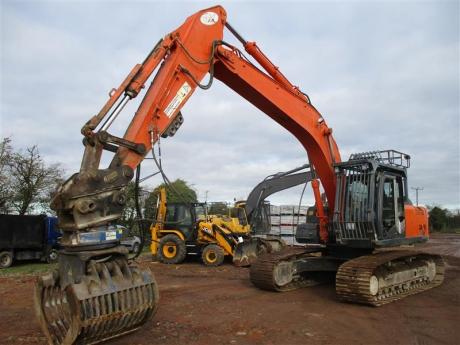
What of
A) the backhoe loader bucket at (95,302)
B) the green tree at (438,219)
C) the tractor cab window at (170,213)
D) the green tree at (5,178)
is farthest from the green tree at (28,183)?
the green tree at (438,219)

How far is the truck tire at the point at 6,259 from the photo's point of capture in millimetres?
15234

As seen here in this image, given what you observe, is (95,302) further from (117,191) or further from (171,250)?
(171,250)

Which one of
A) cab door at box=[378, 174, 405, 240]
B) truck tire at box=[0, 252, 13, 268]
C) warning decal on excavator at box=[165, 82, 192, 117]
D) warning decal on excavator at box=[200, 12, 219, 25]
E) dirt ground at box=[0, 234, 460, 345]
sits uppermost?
warning decal on excavator at box=[200, 12, 219, 25]

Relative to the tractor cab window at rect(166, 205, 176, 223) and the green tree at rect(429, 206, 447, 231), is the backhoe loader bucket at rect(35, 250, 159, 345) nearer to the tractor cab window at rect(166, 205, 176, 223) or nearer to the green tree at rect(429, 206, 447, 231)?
the tractor cab window at rect(166, 205, 176, 223)

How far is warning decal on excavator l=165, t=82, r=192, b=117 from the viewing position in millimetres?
6275

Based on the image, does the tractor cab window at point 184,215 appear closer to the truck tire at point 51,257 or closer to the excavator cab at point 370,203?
the truck tire at point 51,257

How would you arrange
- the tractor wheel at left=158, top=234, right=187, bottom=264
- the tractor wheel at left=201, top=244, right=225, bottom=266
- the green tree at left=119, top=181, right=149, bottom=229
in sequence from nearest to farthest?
the green tree at left=119, top=181, right=149, bottom=229, the tractor wheel at left=201, top=244, right=225, bottom=266, the tractor wheel at left=158, top=234, right=187, bottom=264

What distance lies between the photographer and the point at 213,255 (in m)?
13.8

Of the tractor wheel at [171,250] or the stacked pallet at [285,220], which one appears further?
the stacked pallet at [285,220]

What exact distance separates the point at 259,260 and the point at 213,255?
4909mm

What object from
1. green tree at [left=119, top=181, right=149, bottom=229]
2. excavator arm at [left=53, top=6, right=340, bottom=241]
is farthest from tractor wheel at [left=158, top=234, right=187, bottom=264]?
excavator arm at [left=53, top=6, right=340, bottom=241]

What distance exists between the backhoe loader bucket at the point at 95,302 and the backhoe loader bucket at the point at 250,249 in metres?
8.11

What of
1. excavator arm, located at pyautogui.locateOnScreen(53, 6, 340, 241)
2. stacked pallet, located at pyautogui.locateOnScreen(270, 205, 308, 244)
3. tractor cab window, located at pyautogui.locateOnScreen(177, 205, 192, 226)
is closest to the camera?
excavator arm, located at pyautogui.locateOnScreen(53, 6, 340, 241)

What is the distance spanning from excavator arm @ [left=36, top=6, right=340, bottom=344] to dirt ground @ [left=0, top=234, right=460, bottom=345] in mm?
800
